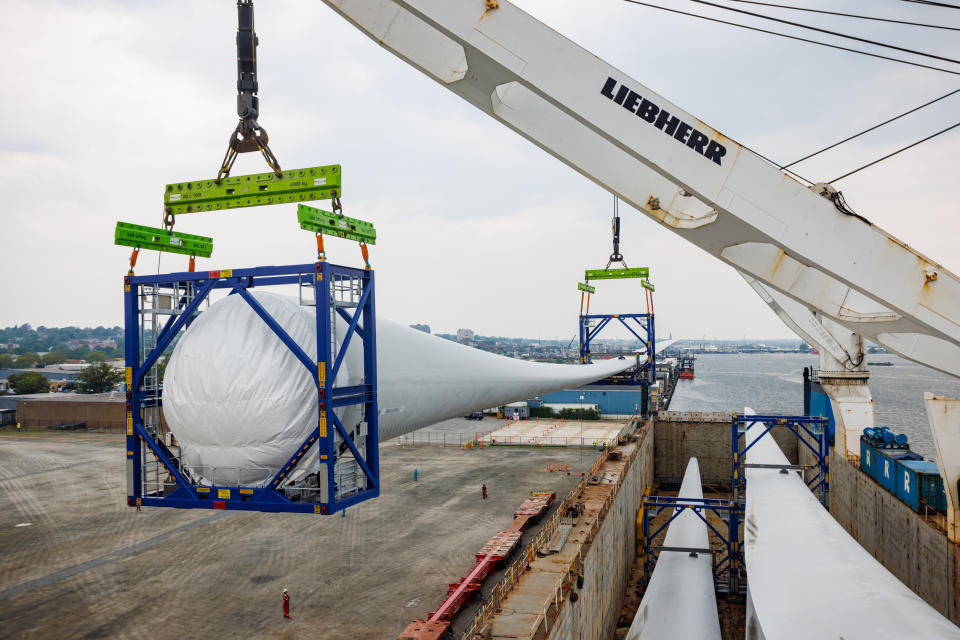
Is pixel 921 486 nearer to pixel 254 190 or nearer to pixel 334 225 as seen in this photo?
pixel 334 225

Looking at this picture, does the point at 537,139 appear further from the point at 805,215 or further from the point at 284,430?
the point at 284,430

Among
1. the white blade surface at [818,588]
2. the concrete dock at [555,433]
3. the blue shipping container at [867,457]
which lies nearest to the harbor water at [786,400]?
the concrete dock at [555,433]

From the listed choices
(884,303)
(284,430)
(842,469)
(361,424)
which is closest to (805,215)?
(884,303)

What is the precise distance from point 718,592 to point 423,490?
15.8 meters

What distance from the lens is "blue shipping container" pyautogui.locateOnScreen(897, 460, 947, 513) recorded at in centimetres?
1859

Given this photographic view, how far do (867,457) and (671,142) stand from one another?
75.5ft

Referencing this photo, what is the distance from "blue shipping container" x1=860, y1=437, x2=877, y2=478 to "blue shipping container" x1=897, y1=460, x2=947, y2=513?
154 inches

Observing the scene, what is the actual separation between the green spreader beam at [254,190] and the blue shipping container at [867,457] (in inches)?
995

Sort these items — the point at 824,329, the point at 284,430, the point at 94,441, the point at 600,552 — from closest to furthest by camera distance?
1. the point at 284,430
2. the point at 600,552
3. the point at 824,329
4. the point at 94,441

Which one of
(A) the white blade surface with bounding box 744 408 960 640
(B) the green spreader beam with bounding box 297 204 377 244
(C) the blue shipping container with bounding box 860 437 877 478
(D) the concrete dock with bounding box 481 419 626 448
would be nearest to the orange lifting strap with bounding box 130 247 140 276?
(B) the green spreader beam with bounding box 297 204 377 244

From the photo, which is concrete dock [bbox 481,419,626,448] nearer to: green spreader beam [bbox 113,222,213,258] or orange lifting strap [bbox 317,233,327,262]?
green spreader beam [bbox 113,222,213,258]

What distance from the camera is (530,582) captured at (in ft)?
49.5

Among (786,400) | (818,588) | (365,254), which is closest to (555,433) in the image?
(818,588)

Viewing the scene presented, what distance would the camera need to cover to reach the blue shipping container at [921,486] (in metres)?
18.6
